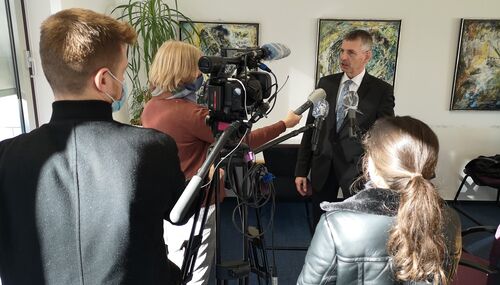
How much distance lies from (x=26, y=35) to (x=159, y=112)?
50.1 inches

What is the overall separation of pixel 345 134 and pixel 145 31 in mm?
2053

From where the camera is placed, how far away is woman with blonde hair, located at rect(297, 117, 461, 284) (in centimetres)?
92

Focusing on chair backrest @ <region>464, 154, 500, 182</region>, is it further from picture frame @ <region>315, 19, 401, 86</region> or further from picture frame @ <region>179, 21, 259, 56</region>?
picture frame @ <region>179, 21, 259, 56</region>

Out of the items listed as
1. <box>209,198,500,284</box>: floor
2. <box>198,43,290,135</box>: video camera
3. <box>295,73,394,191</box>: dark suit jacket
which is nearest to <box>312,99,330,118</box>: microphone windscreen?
<box>198,43,290,135</box>: video camera

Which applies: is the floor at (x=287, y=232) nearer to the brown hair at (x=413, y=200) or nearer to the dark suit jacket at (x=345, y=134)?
the dark suit jacket at (x=345, y=134)

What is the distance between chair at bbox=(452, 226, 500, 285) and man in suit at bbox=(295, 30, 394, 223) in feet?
2.12

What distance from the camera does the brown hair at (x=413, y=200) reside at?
0.91m

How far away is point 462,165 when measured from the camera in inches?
146

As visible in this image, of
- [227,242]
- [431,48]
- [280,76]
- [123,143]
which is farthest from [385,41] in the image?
[123,143]

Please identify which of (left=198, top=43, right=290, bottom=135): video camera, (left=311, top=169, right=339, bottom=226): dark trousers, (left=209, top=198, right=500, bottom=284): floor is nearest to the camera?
(left=198, top=43, right=290, bottom=135): video camera

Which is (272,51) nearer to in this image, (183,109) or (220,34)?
(183,109)

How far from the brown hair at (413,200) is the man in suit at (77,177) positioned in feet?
2.06

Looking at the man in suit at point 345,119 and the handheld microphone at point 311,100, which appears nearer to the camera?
the handheld microphone at point 311,100

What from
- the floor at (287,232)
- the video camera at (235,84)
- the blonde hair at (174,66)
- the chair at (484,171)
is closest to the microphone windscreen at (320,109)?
the video camera at (235,84)
